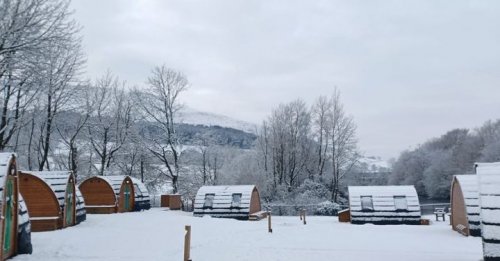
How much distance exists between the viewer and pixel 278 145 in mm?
57250

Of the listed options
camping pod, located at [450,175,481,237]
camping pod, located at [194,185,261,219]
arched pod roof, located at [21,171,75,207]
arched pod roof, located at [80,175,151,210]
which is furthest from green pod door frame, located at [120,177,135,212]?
camping pod, located at [450,175,481,237]

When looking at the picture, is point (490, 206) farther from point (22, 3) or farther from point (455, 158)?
point (455, 158)

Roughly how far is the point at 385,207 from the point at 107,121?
90.1 ft

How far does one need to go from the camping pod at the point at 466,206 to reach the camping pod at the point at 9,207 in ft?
54.9

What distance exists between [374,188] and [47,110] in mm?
22540

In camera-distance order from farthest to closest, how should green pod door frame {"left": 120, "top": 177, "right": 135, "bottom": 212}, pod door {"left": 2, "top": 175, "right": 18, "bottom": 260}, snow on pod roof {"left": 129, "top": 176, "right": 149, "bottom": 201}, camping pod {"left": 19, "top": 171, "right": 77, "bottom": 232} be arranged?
snow on pod roof {"left": 129, "top": 176, "right": 149, "bottom": 201}, green pod door frame {"left": 120, "top": 177, "right": 135, "bottom": 212}, camping pod {"left": 19, "top": 171, "right": 77, "bottom": 232}, pod door {"left": 2, "top": 175, "right": 18, "bottom": 260}

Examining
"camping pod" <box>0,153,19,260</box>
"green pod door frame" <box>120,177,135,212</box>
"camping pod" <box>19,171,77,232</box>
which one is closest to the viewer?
"camping pod" <box>0,153,19,260</box>

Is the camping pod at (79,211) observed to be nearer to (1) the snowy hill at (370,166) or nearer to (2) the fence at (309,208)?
(2) the fence at (309,208)

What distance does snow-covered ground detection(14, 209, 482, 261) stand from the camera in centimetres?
1245

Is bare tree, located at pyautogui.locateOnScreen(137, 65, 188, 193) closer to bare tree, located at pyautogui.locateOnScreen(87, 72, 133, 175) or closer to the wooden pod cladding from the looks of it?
bare tree, located at pyautogui.locateOnScreen(87, 72, 133, 175)

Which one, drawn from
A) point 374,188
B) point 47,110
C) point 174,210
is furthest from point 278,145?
point 47,110

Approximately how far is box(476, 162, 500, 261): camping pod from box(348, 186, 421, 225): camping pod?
16.9 metres

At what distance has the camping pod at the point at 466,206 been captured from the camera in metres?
18.4

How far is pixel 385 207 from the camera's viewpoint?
27.3 meters
